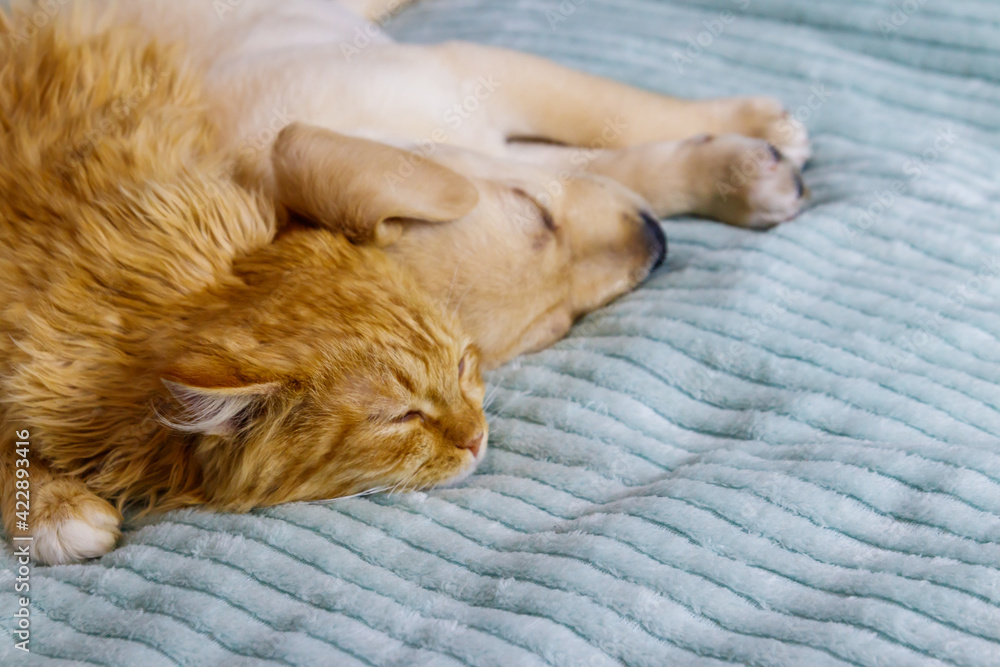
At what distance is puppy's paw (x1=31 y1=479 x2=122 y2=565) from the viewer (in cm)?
141

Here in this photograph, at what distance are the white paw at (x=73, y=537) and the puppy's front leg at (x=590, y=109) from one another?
1.35 metres

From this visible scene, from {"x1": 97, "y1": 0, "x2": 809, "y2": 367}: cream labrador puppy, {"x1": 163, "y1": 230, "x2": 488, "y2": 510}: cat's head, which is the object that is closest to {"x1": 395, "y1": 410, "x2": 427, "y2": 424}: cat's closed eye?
{"x1": 163, "y1": 230, "x2": 488, "y2": 510}: cat's head

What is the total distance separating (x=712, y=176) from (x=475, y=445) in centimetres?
92

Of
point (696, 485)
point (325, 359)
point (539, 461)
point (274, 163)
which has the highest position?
point (274, 163)

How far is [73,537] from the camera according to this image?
140cm

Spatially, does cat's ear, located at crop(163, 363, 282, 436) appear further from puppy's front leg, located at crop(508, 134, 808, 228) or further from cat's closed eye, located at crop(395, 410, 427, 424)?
puppy's front leg, located at crop(508, 134, 808, 228)

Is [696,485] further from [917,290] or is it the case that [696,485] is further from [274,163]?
[274,163]

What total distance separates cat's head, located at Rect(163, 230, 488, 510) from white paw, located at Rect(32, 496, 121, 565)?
0.60ft

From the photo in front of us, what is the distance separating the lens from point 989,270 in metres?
1.72

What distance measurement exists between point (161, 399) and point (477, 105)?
3.78 ft

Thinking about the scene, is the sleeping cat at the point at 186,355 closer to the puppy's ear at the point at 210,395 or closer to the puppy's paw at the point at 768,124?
the puppy's ear at the point at 210,395

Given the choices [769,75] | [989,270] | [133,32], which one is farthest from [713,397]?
[133,32]

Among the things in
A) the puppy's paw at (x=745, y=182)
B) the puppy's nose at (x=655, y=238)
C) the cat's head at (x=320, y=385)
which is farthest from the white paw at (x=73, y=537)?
the puppy's paw at (x=745, y=182)

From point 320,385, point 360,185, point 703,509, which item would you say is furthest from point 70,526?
point 703,509
